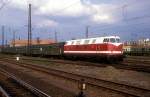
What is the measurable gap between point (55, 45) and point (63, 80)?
36964 mm

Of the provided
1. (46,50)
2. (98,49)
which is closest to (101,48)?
(98,49)

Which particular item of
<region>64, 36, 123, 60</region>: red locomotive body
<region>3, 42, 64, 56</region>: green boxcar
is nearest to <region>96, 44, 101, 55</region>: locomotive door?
<region>64, 36, 123, 60</region>: red locomotive body

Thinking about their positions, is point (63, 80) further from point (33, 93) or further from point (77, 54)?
point (77, 54)

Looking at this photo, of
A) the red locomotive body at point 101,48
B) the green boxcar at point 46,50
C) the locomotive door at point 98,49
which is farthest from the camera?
the green boxcar at point 46,50

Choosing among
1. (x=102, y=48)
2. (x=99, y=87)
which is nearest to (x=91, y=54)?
(x=102, y=48)

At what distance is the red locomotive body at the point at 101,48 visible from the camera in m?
38.5

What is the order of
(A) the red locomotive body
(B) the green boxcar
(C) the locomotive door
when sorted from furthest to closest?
(B) the green boxcar, (C) the locomotive door, (A) the red locomotive body

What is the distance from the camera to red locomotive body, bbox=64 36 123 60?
126 feet

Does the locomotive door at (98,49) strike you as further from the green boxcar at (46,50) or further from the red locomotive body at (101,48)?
the green boxcar at (46,50)

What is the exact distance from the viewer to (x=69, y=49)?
167 feet

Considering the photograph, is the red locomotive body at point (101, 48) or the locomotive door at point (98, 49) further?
the locomotive door at point (98, 49)

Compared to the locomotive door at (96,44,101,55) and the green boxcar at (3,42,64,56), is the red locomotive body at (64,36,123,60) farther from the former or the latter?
the green boxcar at (3,42,64,56)

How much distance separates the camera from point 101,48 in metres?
39.7

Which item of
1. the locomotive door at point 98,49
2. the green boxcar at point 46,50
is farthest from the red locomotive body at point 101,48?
the green boxcar at point 46,50
